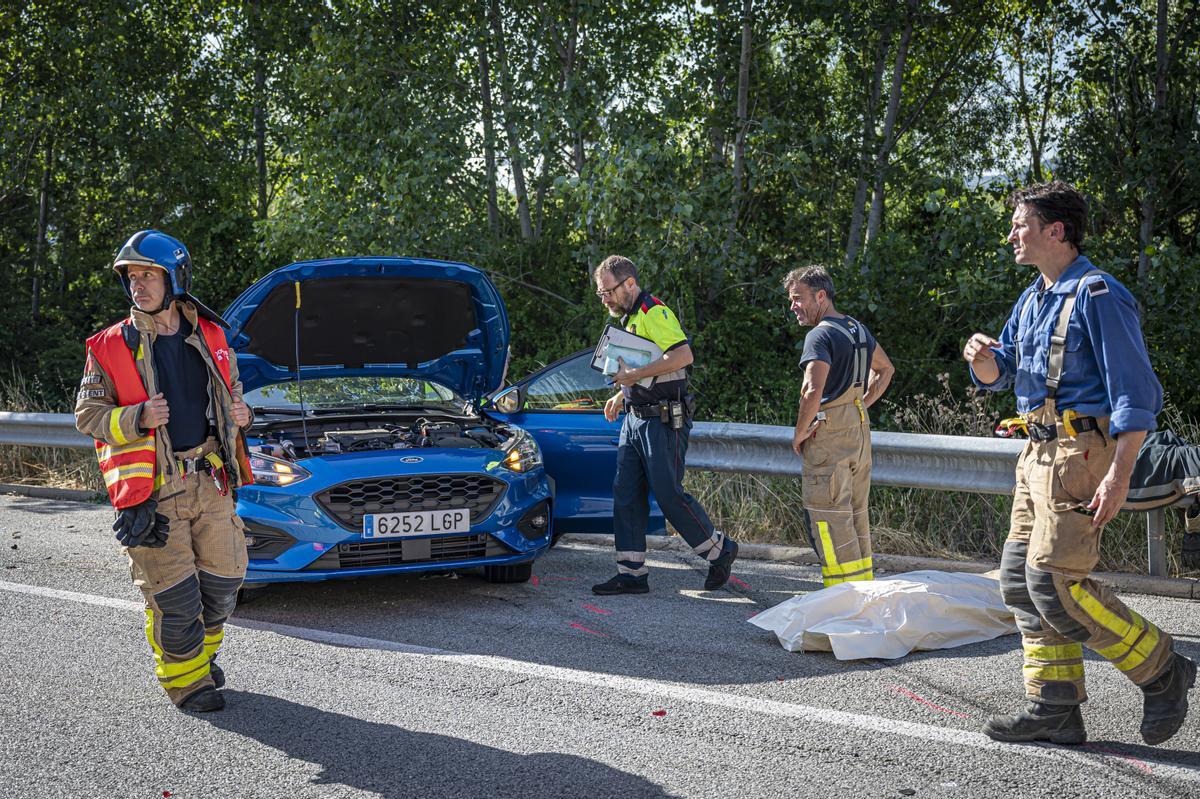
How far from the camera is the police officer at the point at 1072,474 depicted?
3.65 m

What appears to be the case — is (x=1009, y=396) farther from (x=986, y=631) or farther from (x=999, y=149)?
(x=999, y=149)

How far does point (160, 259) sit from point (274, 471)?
5.76 ft

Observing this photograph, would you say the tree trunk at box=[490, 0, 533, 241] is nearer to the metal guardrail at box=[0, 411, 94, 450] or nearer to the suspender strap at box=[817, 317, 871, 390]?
the metal guardrail at box=[0, 411, 94, 450]

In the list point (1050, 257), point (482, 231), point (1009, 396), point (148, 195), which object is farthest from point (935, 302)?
point (148, 195)

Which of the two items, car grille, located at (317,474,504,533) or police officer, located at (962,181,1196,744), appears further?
car grille, located at (317,474,504,533)

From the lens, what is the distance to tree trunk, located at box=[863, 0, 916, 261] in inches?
520

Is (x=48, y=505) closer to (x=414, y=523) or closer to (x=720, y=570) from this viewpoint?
(x=414, y=523)

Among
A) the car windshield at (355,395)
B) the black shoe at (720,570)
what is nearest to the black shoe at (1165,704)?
the black shoe at (720,570)

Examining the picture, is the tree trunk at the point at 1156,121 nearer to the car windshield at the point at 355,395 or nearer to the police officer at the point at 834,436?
the police officer at the point at 834,436

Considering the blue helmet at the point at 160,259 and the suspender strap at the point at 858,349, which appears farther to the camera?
the suspender strap at the point at 858,349

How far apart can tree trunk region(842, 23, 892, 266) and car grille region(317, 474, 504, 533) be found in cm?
796

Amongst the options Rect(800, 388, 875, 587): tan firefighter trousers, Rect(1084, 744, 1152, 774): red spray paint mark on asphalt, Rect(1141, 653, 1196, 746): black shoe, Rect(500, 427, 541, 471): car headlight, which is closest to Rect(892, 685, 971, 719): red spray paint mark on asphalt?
Rect(1084, 744, 1152, 774): red spray paint mark on asphalt

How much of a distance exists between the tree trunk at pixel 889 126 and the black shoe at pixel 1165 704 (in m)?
9.51

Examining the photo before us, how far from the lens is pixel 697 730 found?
4070 millimetres
